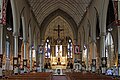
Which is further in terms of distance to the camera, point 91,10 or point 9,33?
point 9,33

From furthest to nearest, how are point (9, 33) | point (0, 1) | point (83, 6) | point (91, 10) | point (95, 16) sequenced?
1. point (83, 6)
2. point (9, 33)
3. point (91, 10)
4. point (95, 16)
5. point (0, 1)

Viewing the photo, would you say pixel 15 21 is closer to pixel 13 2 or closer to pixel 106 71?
pixel 13 2

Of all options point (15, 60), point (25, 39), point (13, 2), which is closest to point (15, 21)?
point (13, 2)

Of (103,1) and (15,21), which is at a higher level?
(103,1)

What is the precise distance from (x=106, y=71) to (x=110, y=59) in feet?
40.7

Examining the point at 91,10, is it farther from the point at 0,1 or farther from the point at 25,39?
the point at 0,1

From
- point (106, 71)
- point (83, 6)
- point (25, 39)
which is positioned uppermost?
point (83, 6)

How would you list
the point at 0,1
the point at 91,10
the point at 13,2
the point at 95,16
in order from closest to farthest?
the point at 0,1
the point at 13,2
the point at 95,16
the point at 91,10

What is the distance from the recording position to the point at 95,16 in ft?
129

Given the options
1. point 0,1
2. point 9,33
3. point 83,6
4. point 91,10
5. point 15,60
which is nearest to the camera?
point 0,1

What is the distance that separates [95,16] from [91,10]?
138 inches

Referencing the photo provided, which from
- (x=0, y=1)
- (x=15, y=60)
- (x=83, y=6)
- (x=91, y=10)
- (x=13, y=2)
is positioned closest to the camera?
(x=0, y=1)

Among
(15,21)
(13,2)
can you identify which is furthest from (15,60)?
(13,2)

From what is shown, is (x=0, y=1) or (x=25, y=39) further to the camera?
(x=25, y=39)
